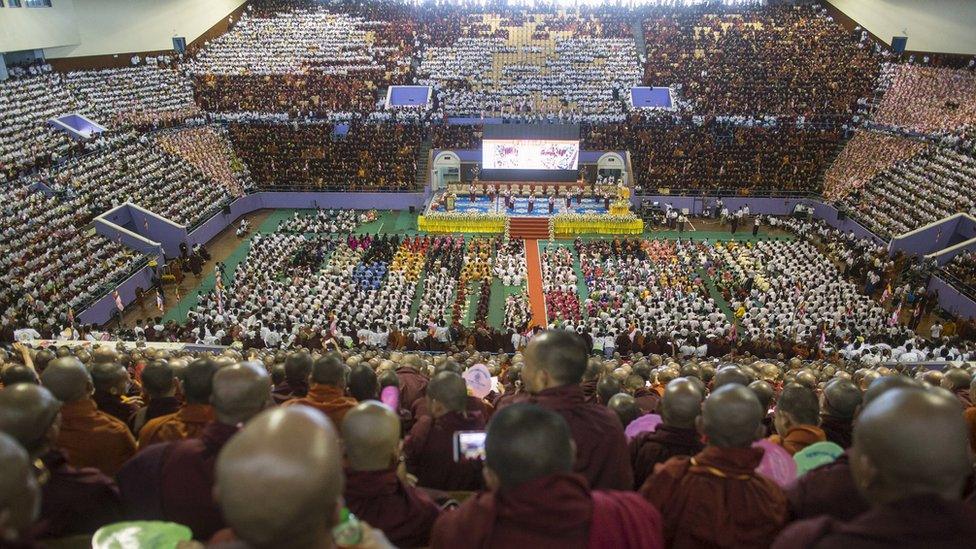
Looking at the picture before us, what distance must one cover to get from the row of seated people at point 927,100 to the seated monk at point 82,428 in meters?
34.5

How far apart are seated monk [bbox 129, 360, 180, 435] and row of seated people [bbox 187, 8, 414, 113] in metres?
32.5

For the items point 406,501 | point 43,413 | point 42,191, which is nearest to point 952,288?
point 406,501

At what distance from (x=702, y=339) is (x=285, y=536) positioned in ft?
49.5

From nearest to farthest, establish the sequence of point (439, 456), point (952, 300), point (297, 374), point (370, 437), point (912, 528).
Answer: point (912, 528) < point (370, 437) < point (439, 456) < point (297, 374) < point (952, 300)

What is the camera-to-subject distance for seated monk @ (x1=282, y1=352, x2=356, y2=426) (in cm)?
486

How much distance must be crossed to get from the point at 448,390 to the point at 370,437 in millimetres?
1692

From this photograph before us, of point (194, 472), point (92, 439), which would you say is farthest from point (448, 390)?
point (92, 439)

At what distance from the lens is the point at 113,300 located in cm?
1906

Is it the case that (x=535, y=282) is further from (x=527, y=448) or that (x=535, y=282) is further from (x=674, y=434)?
Result: (x=527, y=448)

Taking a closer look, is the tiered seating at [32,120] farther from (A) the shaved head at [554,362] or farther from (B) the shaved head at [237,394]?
(A) the shaved head at [554,362]

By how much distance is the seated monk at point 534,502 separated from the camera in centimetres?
246

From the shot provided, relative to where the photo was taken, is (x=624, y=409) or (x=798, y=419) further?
(x=624, y=409)

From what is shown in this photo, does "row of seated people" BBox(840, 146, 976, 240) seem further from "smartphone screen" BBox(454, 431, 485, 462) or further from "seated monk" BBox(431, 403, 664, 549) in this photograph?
"seated monk" BBox(431, 403, 664, 549)

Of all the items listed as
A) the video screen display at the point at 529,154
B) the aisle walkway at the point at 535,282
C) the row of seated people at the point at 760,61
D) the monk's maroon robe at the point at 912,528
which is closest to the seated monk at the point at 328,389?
the monk's maroon robe at the point at 912,528
